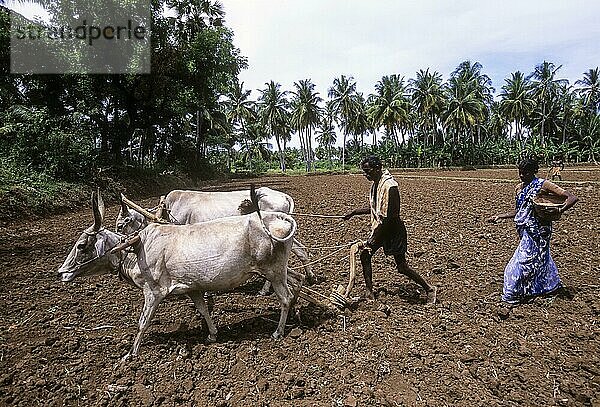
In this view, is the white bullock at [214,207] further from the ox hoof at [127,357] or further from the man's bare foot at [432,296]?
the ox hoof at [127,357]

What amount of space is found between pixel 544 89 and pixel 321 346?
7414 centimetres

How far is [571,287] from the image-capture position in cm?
614

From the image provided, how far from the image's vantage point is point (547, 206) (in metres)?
5.30

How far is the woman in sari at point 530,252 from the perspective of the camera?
18.1 feet

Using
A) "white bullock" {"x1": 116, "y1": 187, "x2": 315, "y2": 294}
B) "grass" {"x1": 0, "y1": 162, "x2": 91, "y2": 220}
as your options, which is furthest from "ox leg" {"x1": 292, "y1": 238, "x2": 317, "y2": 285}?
"grass" {"x1": 0, "y1": 162, "x2": 91, "y2": 220}

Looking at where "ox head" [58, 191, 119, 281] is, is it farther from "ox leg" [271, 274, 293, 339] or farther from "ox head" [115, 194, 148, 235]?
"ox leg" [271, 274, 293, 339]

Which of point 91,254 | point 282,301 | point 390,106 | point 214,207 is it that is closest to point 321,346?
point 282,301

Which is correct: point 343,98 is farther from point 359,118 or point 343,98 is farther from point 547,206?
point 547,206

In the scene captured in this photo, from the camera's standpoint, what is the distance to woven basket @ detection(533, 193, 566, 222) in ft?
17.3

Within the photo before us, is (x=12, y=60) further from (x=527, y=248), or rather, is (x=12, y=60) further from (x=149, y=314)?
(x=527, y=248)

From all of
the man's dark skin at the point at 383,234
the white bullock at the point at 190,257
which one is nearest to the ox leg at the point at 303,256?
the man's dark skin at the point at 383,234

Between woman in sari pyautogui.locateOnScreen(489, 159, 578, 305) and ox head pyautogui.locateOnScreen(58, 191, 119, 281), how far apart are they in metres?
5.00

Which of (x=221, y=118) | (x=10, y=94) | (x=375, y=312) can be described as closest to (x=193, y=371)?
(x=375, y=312)

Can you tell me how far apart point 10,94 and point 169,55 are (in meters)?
7.23
